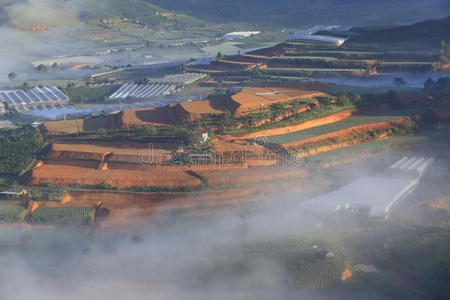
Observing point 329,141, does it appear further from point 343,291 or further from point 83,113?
point 83,113

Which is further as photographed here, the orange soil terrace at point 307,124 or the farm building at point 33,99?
the farm building at point 33,99

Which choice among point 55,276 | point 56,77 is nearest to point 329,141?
point 55,276

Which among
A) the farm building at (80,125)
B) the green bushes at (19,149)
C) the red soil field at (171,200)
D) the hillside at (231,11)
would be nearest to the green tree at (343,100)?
the red soil field at (171,200)

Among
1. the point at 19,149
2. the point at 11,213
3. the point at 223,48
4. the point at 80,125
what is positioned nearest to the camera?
the point at 11,213

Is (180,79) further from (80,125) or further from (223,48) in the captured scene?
(223,48)

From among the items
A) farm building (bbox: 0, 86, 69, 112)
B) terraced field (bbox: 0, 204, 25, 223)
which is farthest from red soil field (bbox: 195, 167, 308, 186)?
farm building (bbox: 0, 86, 69, 112)

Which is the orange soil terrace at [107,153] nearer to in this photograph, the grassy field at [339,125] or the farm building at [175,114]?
the farm building at [175,114]

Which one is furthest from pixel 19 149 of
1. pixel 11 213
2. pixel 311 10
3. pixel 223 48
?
pixel 311 10
